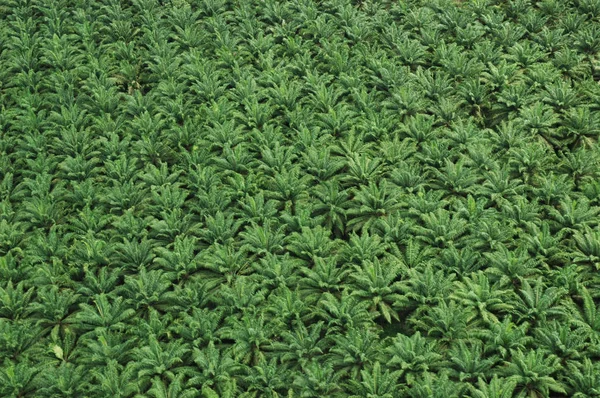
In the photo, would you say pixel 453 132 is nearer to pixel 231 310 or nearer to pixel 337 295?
pixel 337 295

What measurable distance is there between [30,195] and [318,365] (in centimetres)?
787

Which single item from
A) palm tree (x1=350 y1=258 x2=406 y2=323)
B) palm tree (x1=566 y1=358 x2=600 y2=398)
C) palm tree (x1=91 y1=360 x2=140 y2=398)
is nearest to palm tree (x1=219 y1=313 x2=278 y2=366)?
palm tree (x1=91 y1=360 x2=140 y2=398)

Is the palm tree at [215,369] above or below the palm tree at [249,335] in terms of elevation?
below

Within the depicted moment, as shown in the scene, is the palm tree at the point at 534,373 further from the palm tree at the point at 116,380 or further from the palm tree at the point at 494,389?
the palm tree at the point at 116,380

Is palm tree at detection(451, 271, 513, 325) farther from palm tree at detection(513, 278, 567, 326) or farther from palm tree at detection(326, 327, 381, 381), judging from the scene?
palm tree at detection(326, 327, 381, 381)

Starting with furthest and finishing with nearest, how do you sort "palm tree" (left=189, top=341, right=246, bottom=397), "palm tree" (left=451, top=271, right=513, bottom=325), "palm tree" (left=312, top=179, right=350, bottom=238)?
"palm tree" (left=312, top=179, right=350, bottom=238) < "palm tree" (left=451, top=271, right=513, bottom=325) < "palm tree" (left=189, top=341, right=246, bottom=397)

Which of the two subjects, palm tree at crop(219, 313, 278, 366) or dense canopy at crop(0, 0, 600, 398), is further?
palm tree at crop(219, 313, 278, 366)

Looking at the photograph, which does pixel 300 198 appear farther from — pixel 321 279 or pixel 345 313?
pixel 345 313

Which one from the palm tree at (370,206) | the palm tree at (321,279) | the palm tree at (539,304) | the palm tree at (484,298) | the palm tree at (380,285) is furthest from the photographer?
the palm tree at (370,206)

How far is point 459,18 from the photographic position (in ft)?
63.4

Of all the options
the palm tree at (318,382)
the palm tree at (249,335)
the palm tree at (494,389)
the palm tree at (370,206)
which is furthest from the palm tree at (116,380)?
the palm tree at (494,389)

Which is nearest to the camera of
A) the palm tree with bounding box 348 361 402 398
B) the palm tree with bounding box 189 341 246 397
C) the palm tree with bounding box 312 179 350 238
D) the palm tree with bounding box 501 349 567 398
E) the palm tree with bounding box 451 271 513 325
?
the palm tree with bounding box 501 349 567 398

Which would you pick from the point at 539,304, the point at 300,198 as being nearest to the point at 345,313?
the point at 300,198

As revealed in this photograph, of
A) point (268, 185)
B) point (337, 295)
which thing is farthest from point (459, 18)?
point (337, 295)
